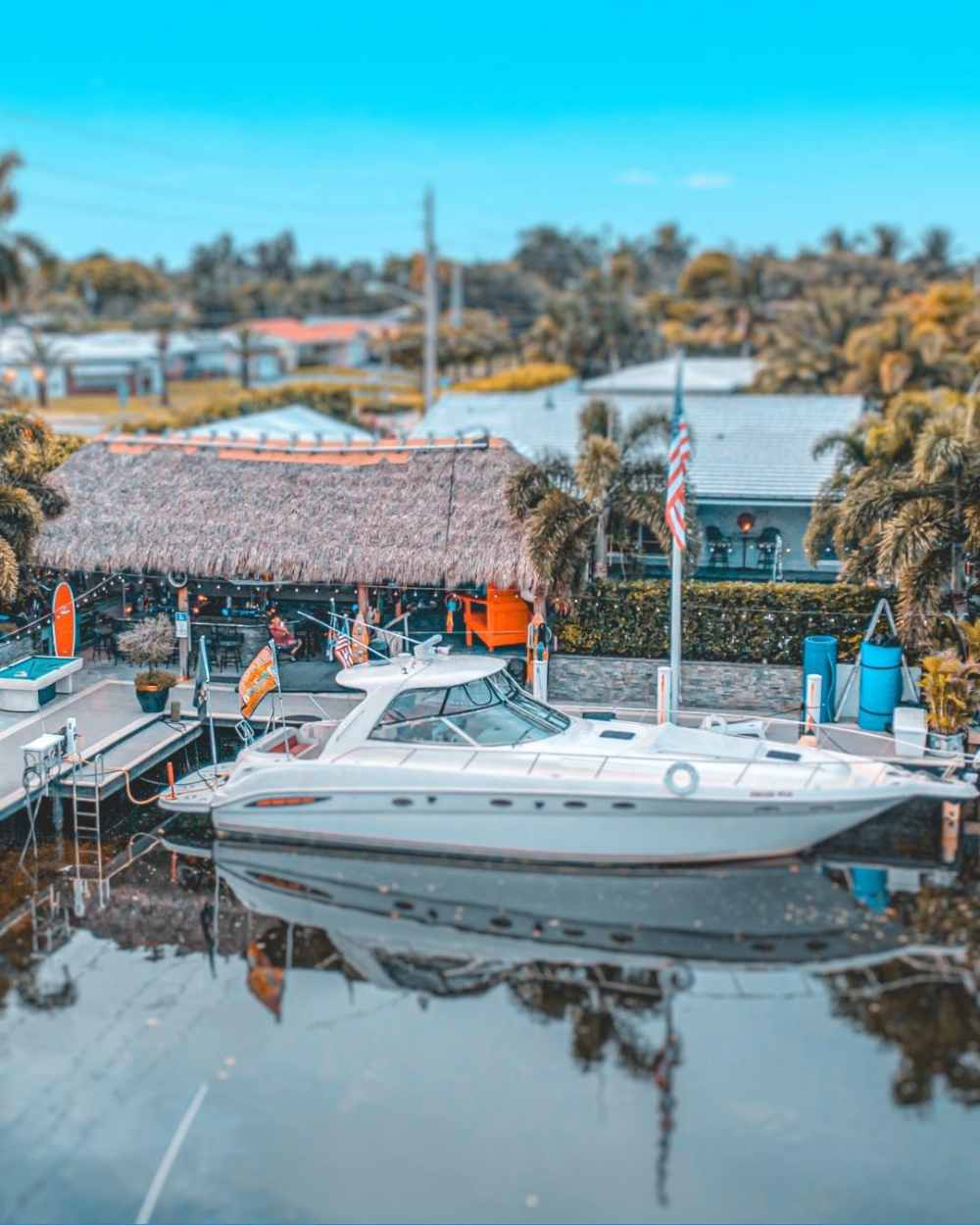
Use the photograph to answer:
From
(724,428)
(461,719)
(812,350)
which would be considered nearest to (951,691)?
(461,719)

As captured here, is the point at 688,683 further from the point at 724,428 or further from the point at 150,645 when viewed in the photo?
the point at 724,428

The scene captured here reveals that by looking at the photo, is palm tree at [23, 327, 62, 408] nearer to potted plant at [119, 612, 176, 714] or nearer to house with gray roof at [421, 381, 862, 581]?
house with gray roof at [421, 381, 862, 581]

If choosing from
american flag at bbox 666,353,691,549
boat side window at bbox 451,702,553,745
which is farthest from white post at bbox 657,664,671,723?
boat side window at bbox 451,702,553,745

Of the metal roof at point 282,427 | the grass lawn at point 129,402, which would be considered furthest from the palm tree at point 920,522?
the grass lawn at point 129,402

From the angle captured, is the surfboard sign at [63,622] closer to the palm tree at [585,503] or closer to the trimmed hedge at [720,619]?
the palm tree at [585,503]

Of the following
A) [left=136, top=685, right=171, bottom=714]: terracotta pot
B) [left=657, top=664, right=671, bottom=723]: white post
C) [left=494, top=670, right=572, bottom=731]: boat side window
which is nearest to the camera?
[left=494, top=670, right=572, bottom=731]: boat side window

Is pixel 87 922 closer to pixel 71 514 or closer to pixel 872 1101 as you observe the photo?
pixel 872 1101

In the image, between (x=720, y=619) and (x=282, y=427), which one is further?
(x=282, y=427)
